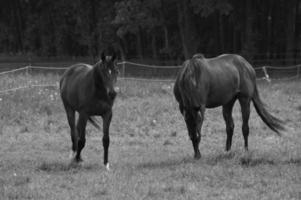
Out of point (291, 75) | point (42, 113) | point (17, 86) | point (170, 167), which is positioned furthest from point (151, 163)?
point (291, 75)

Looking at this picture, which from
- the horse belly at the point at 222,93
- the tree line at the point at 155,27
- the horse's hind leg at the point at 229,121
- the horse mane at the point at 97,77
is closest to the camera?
the horse mane at the point at 97,77

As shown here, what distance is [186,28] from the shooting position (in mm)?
36531

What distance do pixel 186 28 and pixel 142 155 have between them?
26.2 metres

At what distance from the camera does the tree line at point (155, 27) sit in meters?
36.2

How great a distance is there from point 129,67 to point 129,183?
2711 centimetres

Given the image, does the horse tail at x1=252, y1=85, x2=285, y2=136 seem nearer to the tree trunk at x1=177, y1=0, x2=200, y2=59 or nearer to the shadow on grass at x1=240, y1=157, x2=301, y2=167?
the shadow on grass at x1=240, y1=157, x2=301, y2=167

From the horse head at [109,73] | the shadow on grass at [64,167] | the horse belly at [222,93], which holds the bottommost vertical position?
the shadow on grass at [64,167]

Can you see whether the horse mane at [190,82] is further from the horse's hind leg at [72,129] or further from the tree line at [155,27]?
the tree line at [155,27]

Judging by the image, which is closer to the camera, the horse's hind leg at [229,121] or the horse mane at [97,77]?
the horse mane at [97,77]

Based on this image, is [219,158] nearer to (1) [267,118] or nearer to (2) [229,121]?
(2) [229,121]

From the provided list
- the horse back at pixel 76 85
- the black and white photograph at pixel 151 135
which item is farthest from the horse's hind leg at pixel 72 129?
the horse back at pixel 76 85

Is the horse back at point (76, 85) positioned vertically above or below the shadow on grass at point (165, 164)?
above

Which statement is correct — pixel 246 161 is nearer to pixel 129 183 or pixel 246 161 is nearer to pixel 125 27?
pixel 129 183

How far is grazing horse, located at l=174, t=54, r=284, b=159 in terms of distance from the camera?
9.74m
